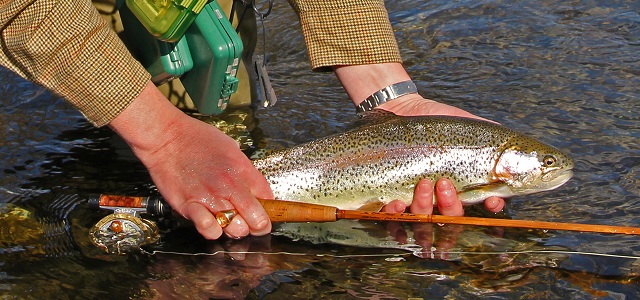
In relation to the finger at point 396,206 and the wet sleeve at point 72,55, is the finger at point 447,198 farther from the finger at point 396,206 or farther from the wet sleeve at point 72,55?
the wet sleeve at point 72,55

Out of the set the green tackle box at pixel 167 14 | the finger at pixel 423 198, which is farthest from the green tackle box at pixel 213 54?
the finger at pixel 423 198

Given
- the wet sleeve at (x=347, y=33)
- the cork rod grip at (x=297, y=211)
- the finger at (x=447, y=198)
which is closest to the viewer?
the cork rod grip at (x=297, y=211)

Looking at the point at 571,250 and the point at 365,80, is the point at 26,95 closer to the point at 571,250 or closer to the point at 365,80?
the point at 365,80

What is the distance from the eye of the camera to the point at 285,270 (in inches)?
124

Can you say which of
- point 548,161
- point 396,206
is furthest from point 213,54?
point 548,161

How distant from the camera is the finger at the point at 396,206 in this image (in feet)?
10.9

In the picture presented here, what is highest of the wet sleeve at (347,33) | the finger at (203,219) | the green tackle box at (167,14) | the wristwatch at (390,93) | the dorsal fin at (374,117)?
the green tackle box at (167,14)

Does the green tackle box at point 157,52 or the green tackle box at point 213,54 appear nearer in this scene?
the green tackle box at point 213,54

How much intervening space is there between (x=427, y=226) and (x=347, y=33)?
33.9 inches

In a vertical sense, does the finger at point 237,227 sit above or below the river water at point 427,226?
above

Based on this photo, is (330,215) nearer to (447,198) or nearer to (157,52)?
(447,198)

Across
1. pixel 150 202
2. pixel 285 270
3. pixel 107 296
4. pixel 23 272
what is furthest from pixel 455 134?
pixel 23 272

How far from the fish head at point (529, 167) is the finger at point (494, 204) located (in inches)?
2.6

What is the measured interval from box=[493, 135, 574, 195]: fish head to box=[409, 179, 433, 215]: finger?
0.86 ft
